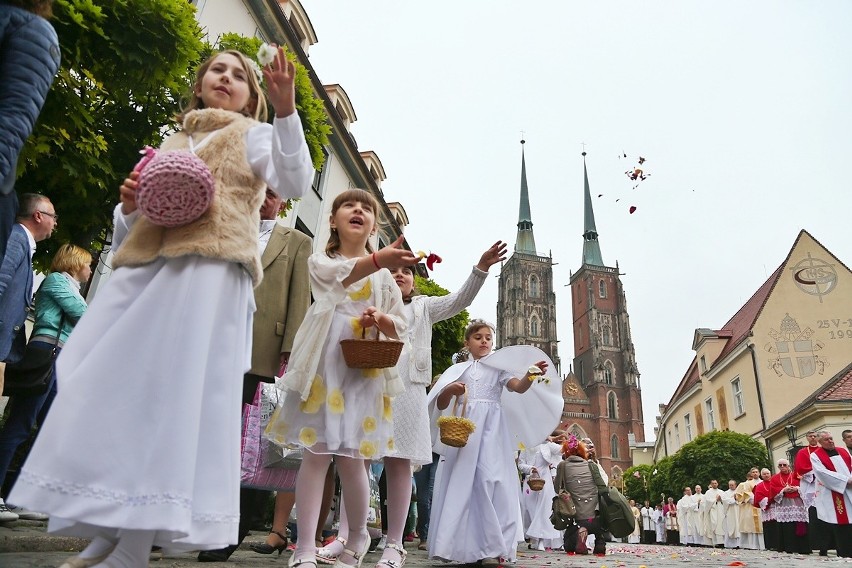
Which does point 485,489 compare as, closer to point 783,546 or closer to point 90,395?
point 90,395

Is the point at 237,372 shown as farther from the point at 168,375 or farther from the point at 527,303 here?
the point at 527,303

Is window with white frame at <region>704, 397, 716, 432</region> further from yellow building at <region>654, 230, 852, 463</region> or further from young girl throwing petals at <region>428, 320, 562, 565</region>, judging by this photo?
young girl throwing petals at <region>428, 320, 562, 565</region>

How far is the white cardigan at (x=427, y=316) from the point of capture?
14.9ft

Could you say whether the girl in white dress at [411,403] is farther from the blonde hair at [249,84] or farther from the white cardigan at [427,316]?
the blonde hair at [249,84]

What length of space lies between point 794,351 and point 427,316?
34.7 metres

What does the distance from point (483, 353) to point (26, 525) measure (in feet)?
13.0

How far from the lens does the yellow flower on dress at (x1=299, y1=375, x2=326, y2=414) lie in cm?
336

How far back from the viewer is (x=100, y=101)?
6.91 meters

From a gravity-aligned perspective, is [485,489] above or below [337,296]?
below

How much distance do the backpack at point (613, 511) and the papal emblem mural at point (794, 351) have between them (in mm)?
28391

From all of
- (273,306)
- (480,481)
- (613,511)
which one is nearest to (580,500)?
(613,511)

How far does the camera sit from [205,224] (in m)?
2.32

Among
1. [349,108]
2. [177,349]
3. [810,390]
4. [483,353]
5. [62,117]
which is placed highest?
[349,108]

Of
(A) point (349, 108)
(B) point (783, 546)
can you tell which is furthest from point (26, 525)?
(A) point (349, 108)
